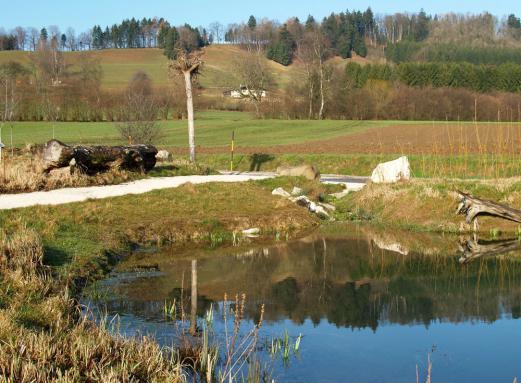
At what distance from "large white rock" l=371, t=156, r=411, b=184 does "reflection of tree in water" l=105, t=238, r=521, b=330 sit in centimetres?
766

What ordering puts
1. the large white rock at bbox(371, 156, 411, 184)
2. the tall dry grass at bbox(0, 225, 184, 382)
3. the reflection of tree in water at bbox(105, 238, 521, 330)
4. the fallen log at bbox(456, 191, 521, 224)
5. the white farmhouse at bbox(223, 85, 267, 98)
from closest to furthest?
the tall dry grass at bbox(0, 225, 184, 382) → the reflection of tree in water at bbox(105, 238, 521, 330) → the fallen log at bbox(456, 191, 521, 224) → the large white rock at bbox(371, 156, 411, 184) → the white farmhouse at bbox(223, 85, 267, 98)

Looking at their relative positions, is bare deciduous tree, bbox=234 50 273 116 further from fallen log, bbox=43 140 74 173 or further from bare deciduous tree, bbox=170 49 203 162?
fallen log, bbox=43 140 74 173

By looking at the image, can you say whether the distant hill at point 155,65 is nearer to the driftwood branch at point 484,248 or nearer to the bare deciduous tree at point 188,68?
the bare deciduous tree at point 188,68

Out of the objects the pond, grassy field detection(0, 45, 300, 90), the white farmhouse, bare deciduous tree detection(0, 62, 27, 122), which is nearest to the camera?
the pond

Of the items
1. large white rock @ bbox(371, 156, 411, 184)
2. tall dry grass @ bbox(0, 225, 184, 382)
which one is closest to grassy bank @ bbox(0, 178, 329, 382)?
tall dry grass @ bbox(0, 225, 184, 382)

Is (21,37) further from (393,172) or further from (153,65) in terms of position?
(393,172)

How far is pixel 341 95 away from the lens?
80125 millimetres

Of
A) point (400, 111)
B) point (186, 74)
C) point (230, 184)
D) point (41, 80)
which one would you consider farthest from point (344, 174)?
point (41, 80)

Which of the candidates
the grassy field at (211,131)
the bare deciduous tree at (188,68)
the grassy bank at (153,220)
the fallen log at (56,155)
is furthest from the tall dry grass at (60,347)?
the grassy field at (211,131)

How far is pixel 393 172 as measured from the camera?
27000 mm

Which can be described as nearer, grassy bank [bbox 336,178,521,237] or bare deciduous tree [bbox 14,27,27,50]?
grassy bank [bbox 336,178,521,237]

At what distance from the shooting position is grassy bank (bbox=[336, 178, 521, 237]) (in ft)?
73.4

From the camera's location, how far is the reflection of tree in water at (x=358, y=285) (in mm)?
13133

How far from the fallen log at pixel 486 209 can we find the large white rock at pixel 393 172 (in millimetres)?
4481
